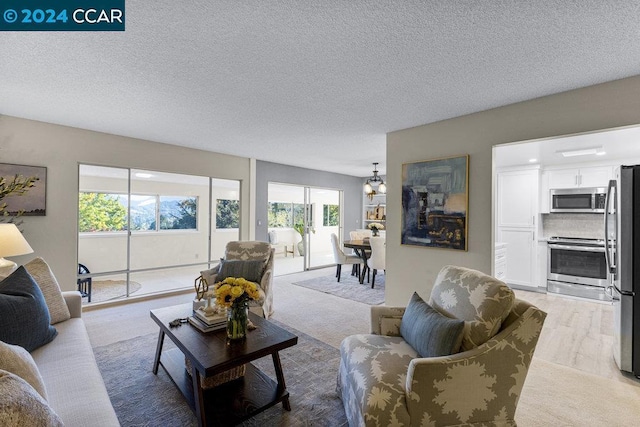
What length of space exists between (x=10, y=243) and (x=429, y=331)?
3664 millimetres

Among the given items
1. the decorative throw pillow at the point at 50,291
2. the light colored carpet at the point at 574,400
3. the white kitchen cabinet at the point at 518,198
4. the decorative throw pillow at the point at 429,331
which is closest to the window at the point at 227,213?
the decorative throw pillow at the point at 50,291

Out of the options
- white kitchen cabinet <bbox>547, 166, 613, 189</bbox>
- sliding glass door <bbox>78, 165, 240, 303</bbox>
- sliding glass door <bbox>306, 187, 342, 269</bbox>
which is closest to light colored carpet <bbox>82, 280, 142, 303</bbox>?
sliding glass door <bbox>78, 165, 240, 303</bbox>

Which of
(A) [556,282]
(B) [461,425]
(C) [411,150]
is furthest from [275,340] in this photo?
(A) [556,282]

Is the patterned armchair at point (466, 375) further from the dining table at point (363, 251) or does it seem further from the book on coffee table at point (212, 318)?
the dining table at point (363, 251)

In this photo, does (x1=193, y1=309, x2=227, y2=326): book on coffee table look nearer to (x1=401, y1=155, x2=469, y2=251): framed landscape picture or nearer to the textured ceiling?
the textured ceiling

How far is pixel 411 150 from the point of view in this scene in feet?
12.4

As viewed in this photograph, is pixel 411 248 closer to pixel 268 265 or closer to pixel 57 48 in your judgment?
pixel 268 265

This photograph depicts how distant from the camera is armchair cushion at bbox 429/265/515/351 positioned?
5.14 ft

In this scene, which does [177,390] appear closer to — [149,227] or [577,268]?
[149,227]

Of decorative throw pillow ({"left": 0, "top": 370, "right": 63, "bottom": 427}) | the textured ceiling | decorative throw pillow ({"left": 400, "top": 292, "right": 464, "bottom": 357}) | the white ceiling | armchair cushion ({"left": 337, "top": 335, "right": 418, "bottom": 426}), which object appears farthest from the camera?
the white ceiling

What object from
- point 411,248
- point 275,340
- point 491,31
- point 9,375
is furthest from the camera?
point 411,248

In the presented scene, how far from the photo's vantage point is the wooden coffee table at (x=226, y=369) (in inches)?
66.8

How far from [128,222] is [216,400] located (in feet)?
11.6

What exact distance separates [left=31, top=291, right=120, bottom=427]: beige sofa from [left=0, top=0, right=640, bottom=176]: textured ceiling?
6.49 feet
